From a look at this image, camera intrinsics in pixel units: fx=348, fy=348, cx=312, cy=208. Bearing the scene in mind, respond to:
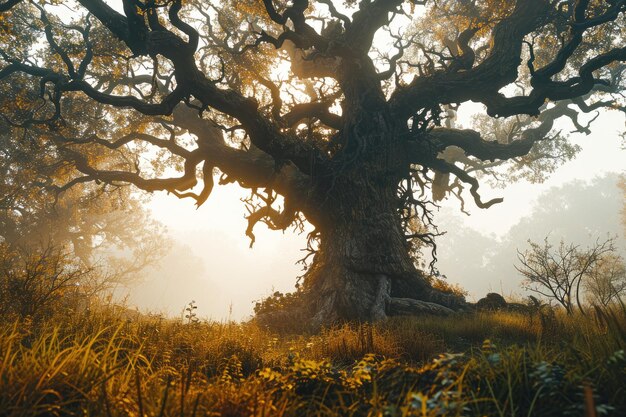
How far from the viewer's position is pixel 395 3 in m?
12.3

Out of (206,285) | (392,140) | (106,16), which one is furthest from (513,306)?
(206,285)

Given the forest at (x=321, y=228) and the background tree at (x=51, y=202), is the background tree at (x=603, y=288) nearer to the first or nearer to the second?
the forest at (x=321, y=228)

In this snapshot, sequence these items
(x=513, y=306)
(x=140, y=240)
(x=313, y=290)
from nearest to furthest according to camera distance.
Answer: (x=513, y=306)
(x=313, y=290)
(x=140, y=240)

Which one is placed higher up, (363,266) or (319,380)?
(363,266)

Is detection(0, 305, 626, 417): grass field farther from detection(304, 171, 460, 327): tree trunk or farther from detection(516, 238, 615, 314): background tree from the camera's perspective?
detection(304, 171, 460, 327): tree trunk

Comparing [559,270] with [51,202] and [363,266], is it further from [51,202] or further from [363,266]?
[51,202]

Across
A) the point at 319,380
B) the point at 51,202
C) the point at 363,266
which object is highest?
the point at 51,202

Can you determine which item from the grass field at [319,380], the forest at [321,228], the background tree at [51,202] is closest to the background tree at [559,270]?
the forest at [321,228]

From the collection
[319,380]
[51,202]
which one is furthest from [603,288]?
[51,202]

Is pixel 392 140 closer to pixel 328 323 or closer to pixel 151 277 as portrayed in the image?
pixel 328 323

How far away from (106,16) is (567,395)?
9902mm

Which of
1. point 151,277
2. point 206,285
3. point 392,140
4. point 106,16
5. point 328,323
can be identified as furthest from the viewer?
point 206,285

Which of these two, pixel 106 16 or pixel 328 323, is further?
pixel 328 323

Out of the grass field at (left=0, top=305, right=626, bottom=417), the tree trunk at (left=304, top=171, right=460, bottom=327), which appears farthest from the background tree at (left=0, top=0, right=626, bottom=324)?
the grass field at (left=0, top=305, right=626, bottom=417)
